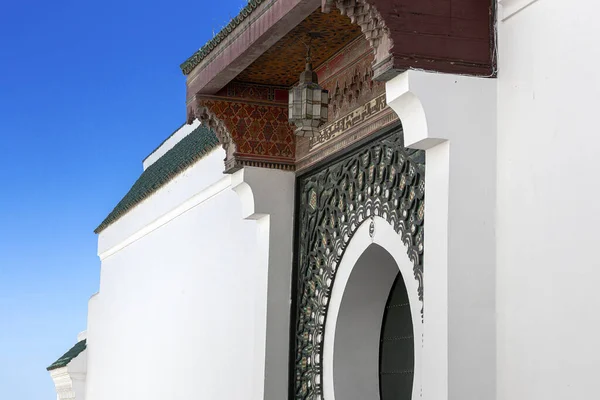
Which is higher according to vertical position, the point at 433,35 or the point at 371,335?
the point at 433,35

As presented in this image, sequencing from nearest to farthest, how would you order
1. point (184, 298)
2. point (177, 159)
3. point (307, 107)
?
point (307, 107), point (184, 298), point (177, 159)

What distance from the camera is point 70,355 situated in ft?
52.7

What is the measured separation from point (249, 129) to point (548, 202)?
3.33 m

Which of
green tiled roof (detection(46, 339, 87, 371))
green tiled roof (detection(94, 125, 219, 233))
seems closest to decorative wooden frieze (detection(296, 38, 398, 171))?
green tiled roof (detection(94, 125, 219, 233))

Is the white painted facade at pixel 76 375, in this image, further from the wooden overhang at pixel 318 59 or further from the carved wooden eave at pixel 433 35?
the carved wooden eave at pixel 433 35

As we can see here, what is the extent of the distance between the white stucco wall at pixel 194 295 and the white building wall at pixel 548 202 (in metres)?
2.77

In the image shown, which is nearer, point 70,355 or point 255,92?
point 255,92

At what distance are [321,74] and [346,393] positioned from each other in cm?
215

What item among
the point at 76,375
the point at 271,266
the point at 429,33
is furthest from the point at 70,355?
the point at 429,33

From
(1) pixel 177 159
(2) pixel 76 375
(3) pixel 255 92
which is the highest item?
(1) pixel 177 159

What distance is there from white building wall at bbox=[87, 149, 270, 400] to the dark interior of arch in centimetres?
89

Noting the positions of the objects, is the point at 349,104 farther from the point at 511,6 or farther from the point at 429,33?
the point at 511,6

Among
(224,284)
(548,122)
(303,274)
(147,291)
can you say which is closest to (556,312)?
(548,122)

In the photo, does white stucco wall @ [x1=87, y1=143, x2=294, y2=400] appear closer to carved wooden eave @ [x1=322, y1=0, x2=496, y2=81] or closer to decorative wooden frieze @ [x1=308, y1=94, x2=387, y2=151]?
decorative wooden frieze @ [x1=308, y1=94, x2=387, y2=151]
